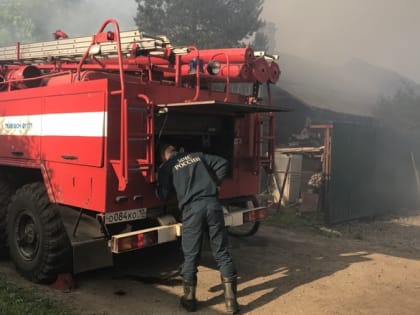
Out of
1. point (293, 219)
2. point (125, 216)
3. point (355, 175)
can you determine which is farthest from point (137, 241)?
point (355, 175)

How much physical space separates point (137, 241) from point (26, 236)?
1578mm

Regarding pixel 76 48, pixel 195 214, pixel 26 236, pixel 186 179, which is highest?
pixel 76 48

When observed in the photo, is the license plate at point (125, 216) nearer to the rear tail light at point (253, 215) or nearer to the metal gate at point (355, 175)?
the rear tail light at point (253, 215)

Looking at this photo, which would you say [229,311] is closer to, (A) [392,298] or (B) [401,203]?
(A) [392,298]

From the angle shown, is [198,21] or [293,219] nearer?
[293,219]

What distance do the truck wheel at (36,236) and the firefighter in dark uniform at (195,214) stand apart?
1.20m

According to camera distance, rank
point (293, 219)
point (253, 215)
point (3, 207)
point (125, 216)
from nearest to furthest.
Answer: point (125, 216) → point (253, 215) → point (3, 207) → point (293, 219)

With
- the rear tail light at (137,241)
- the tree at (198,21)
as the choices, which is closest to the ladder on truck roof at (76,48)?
the rear tail light at (137,241)

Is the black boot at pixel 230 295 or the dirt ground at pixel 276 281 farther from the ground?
the black boot at pixel 230 295

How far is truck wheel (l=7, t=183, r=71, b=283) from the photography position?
4.77 metres

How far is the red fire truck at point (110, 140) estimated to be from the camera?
4383 millimetres

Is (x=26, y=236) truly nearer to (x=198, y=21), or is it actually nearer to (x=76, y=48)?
(x=76, y=48)

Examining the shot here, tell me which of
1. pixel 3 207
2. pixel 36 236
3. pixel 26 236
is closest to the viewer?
pixel 36 236

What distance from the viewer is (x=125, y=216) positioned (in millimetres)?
4500
